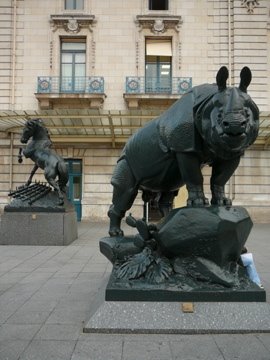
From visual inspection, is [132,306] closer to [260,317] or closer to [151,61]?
[260,317]

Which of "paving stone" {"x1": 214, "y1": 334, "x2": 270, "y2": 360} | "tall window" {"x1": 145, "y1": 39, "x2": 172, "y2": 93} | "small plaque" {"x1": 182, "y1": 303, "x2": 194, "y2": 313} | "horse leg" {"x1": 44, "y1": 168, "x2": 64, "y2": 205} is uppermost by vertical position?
"tall window" {"x1": 145, "y1": 39, "x2": 172, "y2": 93}

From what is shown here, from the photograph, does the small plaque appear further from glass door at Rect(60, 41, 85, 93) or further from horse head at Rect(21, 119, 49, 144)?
glass door at Rect(60, 41, 85, 93)

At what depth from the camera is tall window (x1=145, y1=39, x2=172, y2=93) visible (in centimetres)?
2075

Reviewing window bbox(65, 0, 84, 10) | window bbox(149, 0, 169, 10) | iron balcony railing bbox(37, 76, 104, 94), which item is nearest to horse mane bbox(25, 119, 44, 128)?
iron balcony railing bbox(37, 76, 104, 94)

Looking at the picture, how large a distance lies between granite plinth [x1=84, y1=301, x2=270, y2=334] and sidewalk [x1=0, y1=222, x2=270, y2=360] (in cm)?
7

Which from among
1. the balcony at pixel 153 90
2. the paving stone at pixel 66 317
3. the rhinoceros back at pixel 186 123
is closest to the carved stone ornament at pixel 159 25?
the balcony at pixel 153 90

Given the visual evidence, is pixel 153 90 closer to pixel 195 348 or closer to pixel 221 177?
pixel 221 177

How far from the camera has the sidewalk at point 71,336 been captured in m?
2.91

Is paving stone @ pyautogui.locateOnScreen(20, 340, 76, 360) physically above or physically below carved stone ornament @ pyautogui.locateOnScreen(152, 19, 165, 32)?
below

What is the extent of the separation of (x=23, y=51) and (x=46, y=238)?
44.6 ft

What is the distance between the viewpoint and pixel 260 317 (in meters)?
3.37

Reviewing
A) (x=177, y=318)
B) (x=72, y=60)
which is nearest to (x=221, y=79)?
(x=177, y=318)

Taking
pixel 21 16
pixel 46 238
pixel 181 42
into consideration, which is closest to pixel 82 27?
pixel 21 16

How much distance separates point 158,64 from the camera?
2111 centimetres
